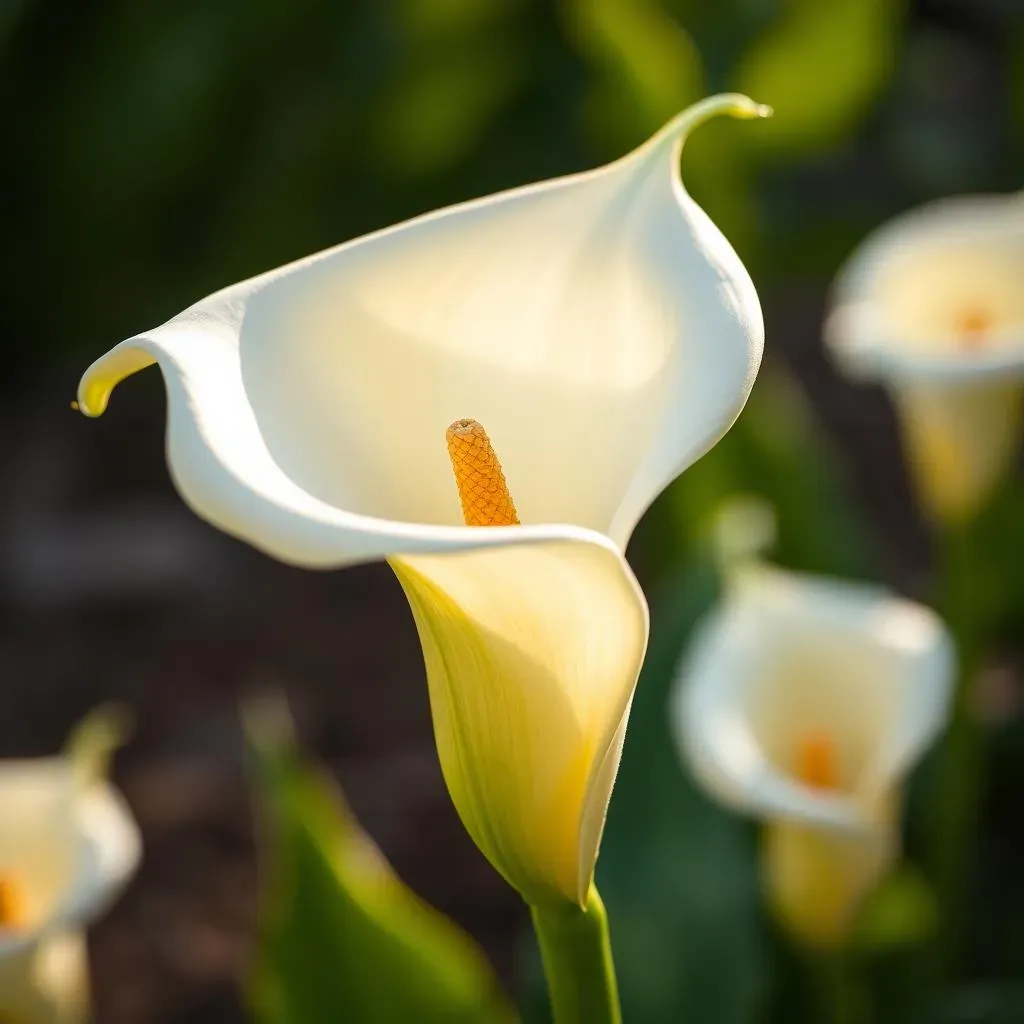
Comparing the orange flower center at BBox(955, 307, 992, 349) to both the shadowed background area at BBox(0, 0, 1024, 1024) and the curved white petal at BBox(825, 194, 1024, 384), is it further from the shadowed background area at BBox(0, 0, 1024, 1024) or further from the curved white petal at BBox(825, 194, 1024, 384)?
the shadowed background area at BBox(0, 0, 1024, 1024)

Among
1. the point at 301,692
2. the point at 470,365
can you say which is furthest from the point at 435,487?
the point at 301,692

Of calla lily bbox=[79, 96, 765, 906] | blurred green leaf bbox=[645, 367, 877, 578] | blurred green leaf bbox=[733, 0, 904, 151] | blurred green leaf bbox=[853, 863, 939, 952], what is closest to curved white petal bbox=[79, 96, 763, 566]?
calla lily bbox=[79, 96, 765, 906]

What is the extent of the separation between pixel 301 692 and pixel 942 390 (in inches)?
34.4

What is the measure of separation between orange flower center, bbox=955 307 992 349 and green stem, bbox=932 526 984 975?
0.33 feet

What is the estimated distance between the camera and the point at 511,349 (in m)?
0.41

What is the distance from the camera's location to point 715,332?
35 centimetres

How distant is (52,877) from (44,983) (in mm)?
77

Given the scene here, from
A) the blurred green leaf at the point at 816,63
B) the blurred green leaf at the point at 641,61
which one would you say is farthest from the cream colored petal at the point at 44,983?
the blurred green leaf at the point at 816,63

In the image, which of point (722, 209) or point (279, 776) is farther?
point (722, 209)

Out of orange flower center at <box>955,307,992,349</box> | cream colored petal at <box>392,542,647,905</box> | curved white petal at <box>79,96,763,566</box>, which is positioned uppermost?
curved white petal at <box>79,96,763,566</box>

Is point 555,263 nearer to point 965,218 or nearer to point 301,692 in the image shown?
point 965,218

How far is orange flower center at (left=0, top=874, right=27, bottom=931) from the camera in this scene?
60 cm

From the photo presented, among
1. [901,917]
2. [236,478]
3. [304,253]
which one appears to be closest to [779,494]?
[901,917]

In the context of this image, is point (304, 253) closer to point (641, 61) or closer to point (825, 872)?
point (641, 61)
